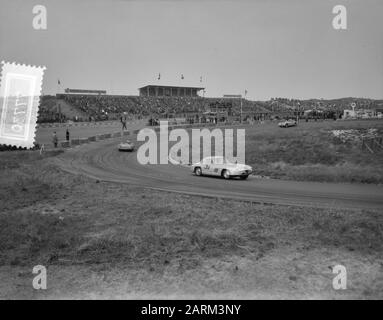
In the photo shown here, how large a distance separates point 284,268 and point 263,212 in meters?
4.49

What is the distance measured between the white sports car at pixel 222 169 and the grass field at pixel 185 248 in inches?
228

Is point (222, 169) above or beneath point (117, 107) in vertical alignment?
beneath

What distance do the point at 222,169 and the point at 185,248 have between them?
11765 millimetres

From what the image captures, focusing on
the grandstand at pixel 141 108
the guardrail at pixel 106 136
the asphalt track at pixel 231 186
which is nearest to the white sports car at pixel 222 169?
the asphalt track at pixel 231 186

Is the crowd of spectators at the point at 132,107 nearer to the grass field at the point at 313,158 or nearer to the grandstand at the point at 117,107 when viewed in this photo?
the grandstand at the point at 117,107

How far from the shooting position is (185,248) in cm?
847

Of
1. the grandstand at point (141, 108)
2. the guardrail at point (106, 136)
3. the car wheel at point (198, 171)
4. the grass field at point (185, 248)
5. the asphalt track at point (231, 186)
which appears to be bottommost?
the grass field at point (185, 248)

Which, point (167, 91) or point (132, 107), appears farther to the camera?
point (167, 91)

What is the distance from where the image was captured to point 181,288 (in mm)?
6484

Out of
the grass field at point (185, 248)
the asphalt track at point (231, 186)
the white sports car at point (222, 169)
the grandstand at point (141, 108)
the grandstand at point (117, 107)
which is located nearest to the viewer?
the grass field at point (185, 248)

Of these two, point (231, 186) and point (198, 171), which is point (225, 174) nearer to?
point (198, 171)

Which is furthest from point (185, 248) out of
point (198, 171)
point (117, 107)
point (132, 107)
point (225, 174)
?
point (132, 107)

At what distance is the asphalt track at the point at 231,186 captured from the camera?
13.5m

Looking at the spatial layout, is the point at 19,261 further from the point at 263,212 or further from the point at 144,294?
the point at 263,212
